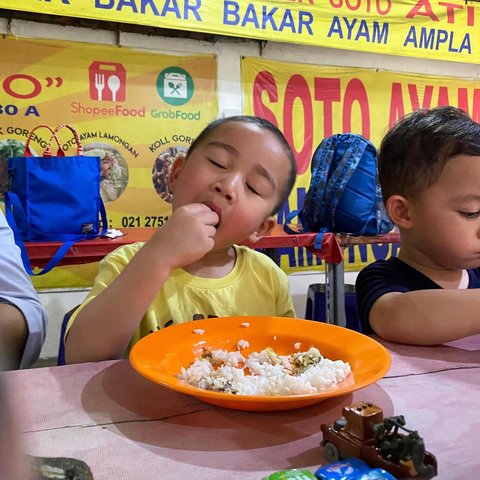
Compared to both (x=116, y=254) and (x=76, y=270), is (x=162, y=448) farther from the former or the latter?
(x=76, y=270)

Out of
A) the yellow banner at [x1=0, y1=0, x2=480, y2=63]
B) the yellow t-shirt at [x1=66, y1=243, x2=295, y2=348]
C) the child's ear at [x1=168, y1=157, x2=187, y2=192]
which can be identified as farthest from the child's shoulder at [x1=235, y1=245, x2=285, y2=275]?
the yellow banner at [x1=0, y1=0, x2=480, y2=63]

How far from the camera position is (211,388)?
0.68m

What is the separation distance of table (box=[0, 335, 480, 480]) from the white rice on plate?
0.03m

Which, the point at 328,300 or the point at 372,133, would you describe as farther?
the point at 372,133

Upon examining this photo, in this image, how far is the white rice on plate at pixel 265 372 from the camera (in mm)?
688

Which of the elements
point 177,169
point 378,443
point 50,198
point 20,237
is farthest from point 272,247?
point 378,443

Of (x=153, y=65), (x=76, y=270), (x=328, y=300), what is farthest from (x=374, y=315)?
(x=153, y=65)

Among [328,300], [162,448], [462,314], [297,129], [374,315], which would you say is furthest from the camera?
[297,129]

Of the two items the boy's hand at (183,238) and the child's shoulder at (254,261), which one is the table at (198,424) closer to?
the boy's hand at (183,238)

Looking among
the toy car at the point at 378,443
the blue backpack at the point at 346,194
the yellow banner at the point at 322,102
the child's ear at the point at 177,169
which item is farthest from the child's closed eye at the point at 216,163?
the yellow banner at the point at 322,102

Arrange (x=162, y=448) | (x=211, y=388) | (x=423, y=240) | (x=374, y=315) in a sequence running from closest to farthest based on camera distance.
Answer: (x=162, y=448) → (x=211, y=388) → (x=374, y=315) → (x=423, y=240)

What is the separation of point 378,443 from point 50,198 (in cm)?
234

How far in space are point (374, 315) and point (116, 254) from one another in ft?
2.12

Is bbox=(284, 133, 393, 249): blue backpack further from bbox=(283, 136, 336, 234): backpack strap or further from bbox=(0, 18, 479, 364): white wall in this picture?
bbox=(0, 18, 479, 364): white wall
